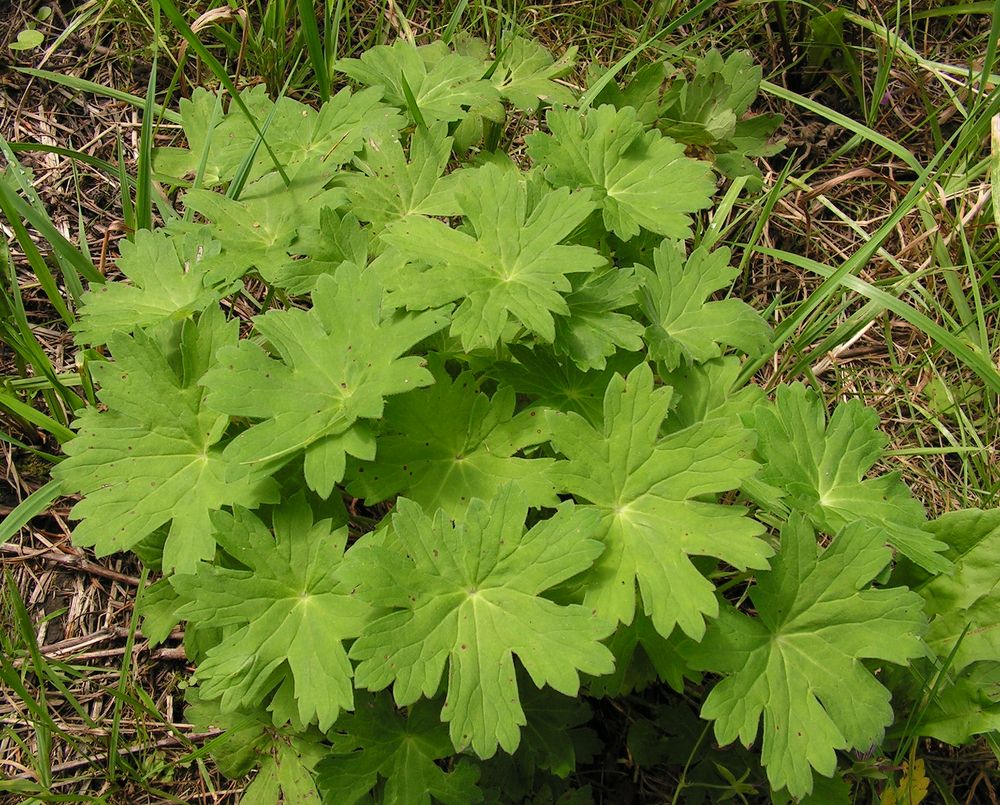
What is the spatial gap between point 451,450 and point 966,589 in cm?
163

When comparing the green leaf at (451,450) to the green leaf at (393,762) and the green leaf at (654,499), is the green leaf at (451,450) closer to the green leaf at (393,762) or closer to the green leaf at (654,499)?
the green leaf at (654,499)

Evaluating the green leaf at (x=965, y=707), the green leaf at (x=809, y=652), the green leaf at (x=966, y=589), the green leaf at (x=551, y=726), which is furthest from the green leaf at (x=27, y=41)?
the green leaf at (x=965, y=707)

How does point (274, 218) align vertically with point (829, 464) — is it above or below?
above

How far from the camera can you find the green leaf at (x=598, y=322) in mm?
2307

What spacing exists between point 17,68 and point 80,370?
62.9 inches

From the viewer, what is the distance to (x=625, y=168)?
2.75m

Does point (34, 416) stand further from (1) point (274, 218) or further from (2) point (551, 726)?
(2) point (551, 726)

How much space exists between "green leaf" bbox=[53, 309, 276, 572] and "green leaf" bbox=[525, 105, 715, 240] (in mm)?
1146

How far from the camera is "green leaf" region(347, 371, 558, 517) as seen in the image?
7.45ft

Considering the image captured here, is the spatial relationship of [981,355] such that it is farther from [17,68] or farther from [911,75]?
[17,68]

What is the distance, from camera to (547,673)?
6.48 ft

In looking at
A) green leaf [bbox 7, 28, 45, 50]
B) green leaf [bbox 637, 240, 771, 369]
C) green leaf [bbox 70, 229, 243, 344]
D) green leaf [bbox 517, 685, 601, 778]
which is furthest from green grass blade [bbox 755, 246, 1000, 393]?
green leaf [bbox 7, 28, 45, 50]

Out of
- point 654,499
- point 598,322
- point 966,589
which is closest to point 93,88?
point 598,322

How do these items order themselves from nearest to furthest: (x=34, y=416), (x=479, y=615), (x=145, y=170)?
1. (x=479, y=615)
2. (x=34, y=416)
3. (x=145, y=170)
